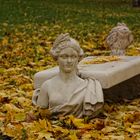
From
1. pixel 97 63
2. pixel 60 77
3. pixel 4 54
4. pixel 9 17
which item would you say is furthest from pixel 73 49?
pixel 9 17

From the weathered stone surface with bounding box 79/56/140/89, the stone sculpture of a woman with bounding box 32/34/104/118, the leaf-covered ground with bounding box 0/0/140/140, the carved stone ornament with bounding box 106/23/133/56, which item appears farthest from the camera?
the carved stone ornament with bounding box 106/23/133/56

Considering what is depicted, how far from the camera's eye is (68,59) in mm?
5805

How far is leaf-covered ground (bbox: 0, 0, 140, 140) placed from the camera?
17.5ft

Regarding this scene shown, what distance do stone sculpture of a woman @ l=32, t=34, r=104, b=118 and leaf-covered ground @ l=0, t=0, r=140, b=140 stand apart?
0.36 ft

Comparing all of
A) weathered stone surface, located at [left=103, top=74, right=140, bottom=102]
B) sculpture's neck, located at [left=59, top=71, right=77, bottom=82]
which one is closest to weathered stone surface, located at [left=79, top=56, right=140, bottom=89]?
weathered stone surface, located at [left=103, top=74, right=140, bottom=102]

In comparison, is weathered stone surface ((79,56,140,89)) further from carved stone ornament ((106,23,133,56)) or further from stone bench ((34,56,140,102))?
carved stone ornament ((106,23,133,56))

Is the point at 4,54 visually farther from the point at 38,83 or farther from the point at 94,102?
the point at 94,102

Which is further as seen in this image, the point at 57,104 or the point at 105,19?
the point at 105,19

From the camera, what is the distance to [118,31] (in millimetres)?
7664

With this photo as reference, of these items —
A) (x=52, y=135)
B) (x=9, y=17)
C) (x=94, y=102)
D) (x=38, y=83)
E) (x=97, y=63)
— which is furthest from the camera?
(x=9, y=17)

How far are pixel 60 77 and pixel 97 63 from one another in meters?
1.24

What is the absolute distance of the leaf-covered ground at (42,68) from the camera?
5.35 meters

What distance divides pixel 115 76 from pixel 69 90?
616 mm

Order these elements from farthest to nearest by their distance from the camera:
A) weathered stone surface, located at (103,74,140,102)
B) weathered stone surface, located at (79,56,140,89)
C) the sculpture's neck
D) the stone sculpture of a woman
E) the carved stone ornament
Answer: the carved stone ornament, weathered stone surface, located at (103,74,140,102), weathered stone surface, located at (79,56,140,89), the sculpture's neck, the stone sculpture of a woman
